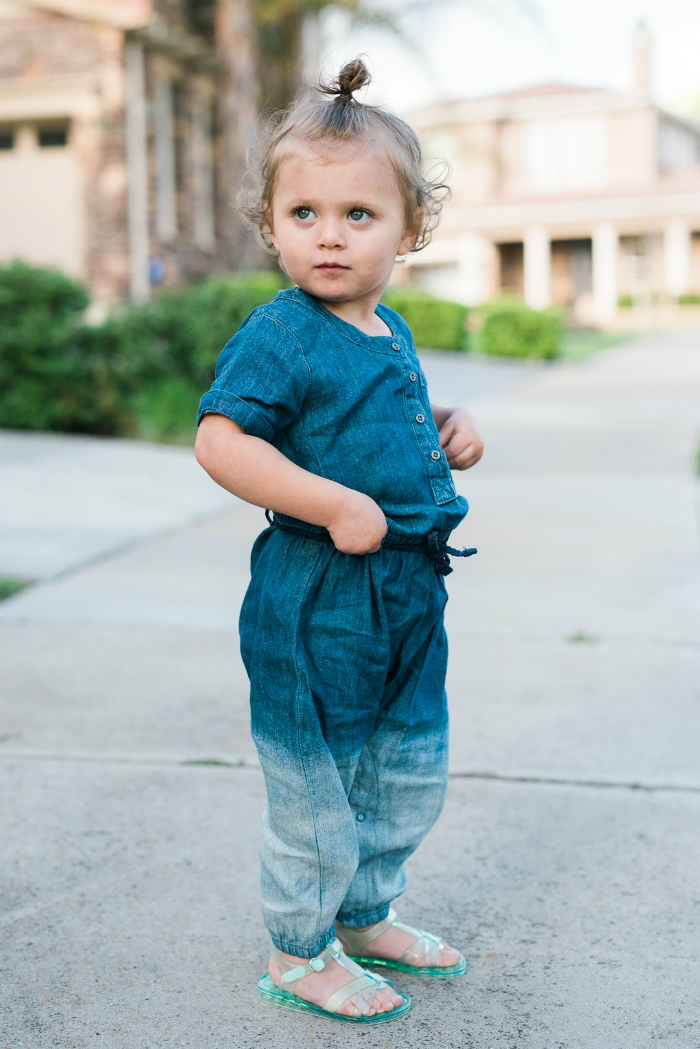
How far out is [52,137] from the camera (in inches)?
500

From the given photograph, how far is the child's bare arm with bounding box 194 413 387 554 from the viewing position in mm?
1698

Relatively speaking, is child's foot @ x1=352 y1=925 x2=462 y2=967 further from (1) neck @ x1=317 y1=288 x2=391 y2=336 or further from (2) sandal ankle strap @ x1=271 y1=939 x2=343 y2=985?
(1) neck @ x1=317 y1=288 x2=391 y2=336

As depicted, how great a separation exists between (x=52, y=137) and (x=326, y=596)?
12251 mm

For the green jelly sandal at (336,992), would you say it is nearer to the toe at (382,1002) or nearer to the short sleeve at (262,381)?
the toe at (382,1002)

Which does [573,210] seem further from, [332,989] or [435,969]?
[332,989]

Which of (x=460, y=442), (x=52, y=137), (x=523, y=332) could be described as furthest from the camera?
(x=523, y=332)

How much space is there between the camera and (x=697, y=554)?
17.4ft

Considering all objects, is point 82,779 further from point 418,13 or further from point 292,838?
point 418,13

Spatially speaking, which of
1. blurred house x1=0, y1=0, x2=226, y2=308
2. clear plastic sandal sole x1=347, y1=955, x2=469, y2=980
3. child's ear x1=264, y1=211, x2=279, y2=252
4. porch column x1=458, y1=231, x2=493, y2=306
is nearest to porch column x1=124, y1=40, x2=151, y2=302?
blurred house x1=0, y1=0, x2=226, y2=308

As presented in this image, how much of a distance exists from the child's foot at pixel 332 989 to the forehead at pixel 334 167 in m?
1.28

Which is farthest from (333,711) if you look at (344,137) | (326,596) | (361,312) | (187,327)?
(187,327)

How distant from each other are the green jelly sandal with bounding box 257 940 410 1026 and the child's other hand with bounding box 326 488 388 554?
74 centimetres

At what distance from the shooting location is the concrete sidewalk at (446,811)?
6.27 feet

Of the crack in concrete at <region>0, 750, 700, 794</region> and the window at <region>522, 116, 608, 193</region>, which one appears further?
the window at <region>522, 116, 608, 193</region>
